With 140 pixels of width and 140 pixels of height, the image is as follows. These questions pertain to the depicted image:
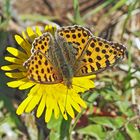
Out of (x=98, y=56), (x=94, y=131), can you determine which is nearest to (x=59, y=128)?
(x=94, y=131)

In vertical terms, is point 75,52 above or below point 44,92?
above

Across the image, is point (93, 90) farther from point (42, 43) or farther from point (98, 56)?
point (42, 43)

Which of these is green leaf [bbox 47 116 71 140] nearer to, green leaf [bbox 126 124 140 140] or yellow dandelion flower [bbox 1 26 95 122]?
yellow dandelion flower [bbox 1 26 95 122]

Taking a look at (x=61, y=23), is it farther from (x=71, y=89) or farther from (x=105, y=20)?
(x=71, y=89)

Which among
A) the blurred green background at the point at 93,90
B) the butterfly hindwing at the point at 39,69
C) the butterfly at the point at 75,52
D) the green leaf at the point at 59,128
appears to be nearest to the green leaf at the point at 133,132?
the blurred green background at the point at 93,90

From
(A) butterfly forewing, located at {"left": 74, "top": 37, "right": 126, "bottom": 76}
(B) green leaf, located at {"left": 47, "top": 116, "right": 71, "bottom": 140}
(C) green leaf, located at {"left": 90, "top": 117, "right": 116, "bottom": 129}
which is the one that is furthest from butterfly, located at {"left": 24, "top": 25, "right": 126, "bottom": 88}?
(C) green leaf, located at {"left": 90, "top": 117, "right": 116, "bottom": 129}

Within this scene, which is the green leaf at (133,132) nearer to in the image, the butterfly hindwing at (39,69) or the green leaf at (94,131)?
the green leaf at (94,131)
